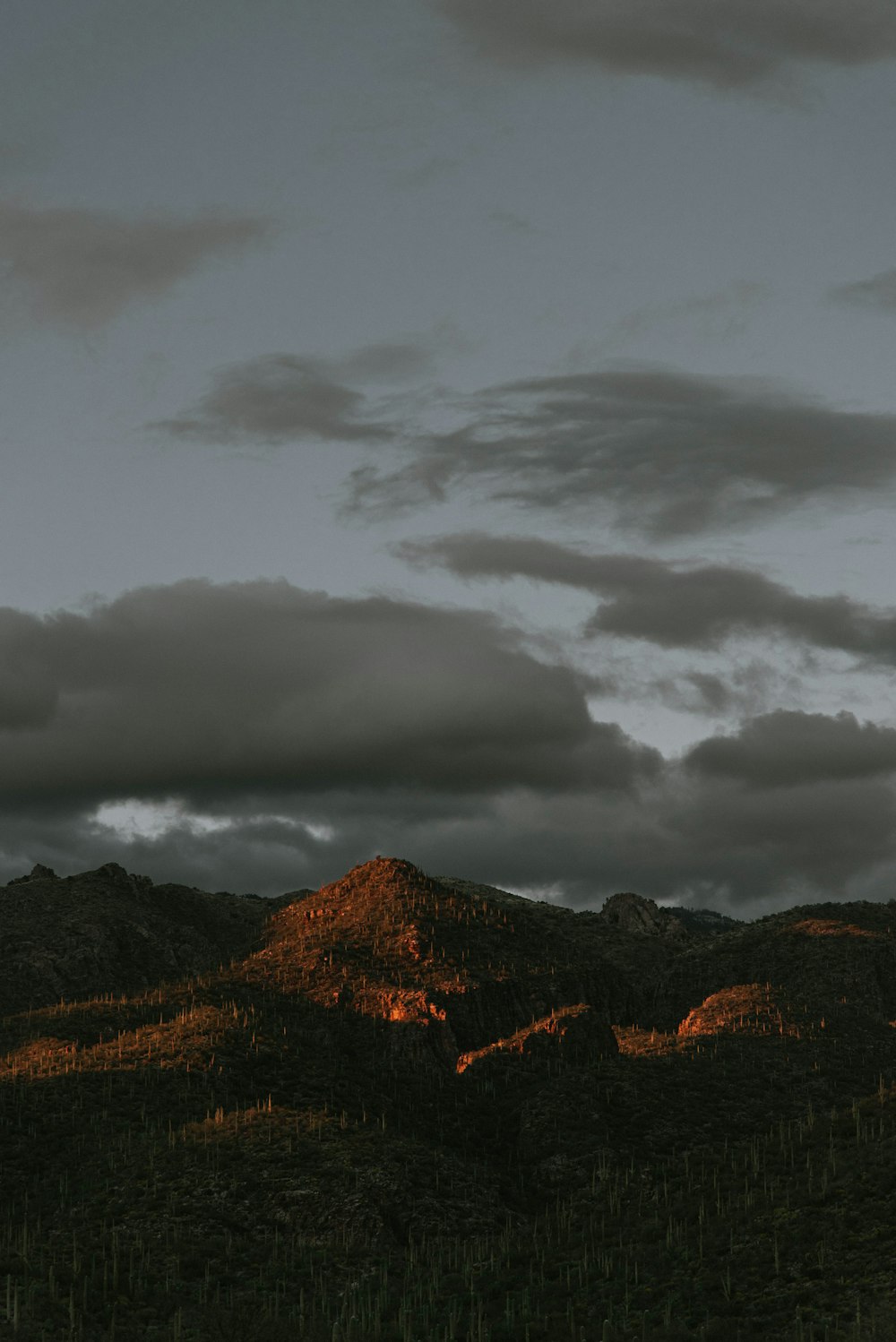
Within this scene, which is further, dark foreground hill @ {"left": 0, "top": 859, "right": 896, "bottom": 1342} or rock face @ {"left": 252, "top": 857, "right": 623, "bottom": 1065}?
rock face @ {"left": 252, "top": 857, "right": 623, "bottom": 1065}

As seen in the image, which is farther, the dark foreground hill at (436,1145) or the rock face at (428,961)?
the rock face at (428,961)

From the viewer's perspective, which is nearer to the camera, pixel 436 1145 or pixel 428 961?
pixel 436 1145

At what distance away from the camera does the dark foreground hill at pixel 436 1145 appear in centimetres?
8069

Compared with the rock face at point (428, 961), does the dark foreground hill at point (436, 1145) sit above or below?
below

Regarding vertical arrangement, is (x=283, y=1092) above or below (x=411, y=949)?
below

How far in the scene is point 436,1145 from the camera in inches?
4715

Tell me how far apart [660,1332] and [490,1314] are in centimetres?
1090

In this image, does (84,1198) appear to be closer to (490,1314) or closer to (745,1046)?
(490,1314)

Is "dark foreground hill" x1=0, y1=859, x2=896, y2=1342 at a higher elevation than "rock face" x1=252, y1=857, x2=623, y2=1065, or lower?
lower

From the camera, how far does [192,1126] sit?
369 ft

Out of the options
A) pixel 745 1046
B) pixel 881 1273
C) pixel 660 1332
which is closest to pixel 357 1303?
pixel 660 1332

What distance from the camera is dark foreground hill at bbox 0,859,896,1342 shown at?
80688mm

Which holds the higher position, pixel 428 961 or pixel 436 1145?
pixel 428 961

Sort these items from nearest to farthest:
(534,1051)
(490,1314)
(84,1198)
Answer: (490,1314) < (84,1198) < (534,1051)
